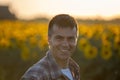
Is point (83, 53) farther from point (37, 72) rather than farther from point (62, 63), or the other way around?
point (37, 72)

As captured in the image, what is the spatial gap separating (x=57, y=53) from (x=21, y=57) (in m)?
6.81

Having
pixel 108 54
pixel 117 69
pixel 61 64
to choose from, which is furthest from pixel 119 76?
pixel 61 64

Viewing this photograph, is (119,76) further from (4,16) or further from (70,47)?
(4,16)

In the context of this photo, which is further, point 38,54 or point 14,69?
point 38,54

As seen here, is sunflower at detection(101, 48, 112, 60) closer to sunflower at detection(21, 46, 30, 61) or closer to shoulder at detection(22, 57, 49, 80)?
sunflower at detection(21, 46, 30, 61)

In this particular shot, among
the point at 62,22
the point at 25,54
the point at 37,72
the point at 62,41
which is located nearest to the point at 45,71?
the point at 37,72

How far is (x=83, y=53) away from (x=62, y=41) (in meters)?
6.97

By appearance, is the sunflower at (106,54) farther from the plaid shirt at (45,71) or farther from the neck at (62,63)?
the plaid shirt at (45,71)

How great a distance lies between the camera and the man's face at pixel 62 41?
323cm

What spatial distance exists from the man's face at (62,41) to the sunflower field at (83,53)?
575cm

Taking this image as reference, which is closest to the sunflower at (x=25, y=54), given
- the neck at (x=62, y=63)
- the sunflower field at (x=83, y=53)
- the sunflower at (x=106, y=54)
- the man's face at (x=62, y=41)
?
the sunflower field at (x=83, y=53)

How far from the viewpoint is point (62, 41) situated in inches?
128

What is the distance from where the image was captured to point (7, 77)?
9.23 metres

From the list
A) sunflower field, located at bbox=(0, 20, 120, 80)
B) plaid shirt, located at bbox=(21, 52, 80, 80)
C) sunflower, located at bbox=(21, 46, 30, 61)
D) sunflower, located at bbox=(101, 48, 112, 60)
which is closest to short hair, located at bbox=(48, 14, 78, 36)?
plaid shirt, located at bbox=(21, 52, 80, 80)
